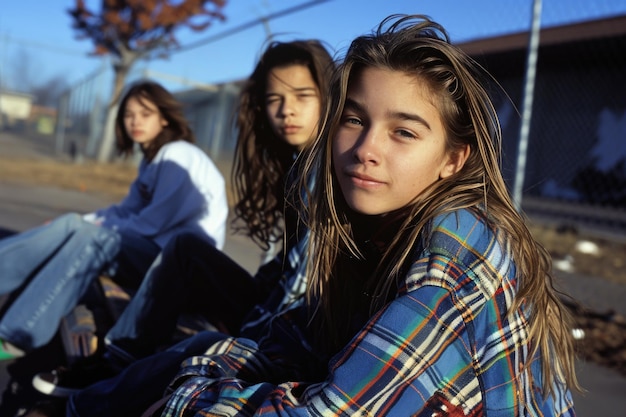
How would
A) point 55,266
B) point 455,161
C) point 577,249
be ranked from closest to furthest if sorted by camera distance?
point 455,161 → point 55,266 → point 577,249

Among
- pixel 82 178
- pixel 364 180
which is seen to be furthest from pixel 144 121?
pixel 82 178

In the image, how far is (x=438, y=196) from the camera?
4.81ft

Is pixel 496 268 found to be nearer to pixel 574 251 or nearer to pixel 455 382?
pixel 455 382

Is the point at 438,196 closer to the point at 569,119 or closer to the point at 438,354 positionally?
the point at 438,354

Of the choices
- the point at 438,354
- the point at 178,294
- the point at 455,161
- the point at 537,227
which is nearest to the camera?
the point at 438,354

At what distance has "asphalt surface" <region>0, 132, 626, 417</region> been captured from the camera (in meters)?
2.84

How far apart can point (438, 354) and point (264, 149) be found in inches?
72.1

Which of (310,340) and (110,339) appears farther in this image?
(110,339)

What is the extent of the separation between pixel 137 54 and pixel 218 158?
7.90m

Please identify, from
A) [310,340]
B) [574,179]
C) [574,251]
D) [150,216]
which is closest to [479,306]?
[310,340]

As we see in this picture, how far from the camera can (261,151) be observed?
2.91 m

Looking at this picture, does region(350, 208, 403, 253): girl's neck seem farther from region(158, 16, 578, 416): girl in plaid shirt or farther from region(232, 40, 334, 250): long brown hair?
region(232, 40, 334, 250): long brown hair

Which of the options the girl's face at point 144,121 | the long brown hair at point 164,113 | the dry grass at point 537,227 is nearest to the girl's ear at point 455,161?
the long brown hair at point 164,113

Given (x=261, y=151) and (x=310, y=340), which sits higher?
(x=261, y=151)
